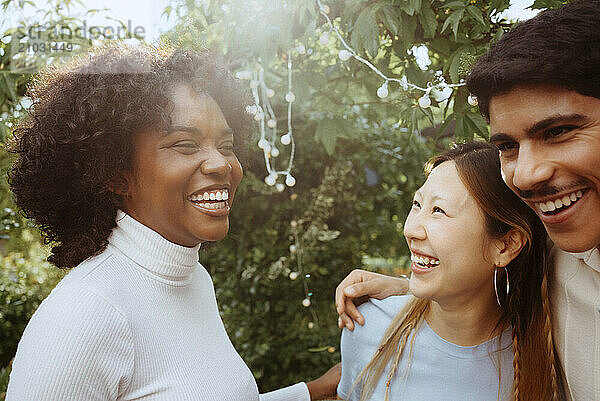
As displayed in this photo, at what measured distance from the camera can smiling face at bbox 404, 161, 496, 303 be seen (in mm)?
1525

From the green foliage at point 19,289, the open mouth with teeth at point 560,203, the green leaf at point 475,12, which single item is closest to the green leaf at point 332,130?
the green leaf at point 475,12

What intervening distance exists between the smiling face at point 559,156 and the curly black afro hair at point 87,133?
28.2 inches

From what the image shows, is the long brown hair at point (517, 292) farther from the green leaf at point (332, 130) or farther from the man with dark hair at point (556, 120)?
the green leaf at point (332, 130)

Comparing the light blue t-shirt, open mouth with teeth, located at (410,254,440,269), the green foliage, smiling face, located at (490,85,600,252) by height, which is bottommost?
the green foliage

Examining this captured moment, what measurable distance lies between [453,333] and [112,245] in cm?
93

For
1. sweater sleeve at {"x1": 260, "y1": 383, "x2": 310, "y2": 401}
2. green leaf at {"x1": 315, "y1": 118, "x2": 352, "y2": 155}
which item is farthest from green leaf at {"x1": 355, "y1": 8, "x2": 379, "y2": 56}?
sweater sleeve at {"x1": 260, "y1": 383, "x2": 310, "y2": 401}

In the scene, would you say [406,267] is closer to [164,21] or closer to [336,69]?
[336,69]

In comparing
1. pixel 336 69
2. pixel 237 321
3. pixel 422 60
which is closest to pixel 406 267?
pixel 237 321

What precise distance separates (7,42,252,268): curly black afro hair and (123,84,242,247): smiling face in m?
0.03

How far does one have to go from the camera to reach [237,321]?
11.6 feet

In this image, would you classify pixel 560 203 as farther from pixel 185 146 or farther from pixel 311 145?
pixel 311 145

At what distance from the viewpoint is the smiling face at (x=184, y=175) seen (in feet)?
4.51

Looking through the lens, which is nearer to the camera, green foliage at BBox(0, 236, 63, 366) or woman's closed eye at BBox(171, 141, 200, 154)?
woman's closed eye at BBox(171, 141, 200, 154)

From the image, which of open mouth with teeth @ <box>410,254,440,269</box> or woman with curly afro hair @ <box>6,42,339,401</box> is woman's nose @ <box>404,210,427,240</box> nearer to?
open mouth with teeth @ <box>410,254,440,269</box>
